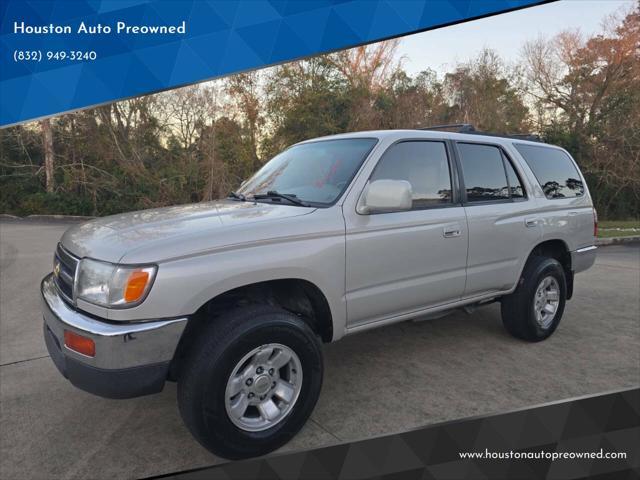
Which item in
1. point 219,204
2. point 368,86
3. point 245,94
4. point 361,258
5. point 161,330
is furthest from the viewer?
point 368,86

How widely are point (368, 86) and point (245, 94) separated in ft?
18.2

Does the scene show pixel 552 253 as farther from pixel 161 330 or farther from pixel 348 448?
pixel 161 330

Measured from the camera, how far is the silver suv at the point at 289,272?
7.38 feet

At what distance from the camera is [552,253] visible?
4.48 m

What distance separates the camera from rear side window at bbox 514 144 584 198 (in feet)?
14.1

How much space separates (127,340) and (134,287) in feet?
0.87

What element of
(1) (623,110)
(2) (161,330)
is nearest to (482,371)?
(2) (161,330)

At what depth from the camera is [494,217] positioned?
3.73 meters

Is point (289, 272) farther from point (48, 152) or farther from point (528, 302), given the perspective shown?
point (48, 152)

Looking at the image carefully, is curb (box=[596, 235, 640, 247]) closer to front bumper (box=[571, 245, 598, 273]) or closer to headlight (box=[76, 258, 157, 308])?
front bumper (box=[571, 245, 598, 273])

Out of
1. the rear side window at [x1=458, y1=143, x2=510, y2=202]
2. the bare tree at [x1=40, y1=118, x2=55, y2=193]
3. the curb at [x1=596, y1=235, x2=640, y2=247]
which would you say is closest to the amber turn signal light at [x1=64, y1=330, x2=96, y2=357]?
the rear side window at [x1=458, y1=143, x2=510, y2=202]

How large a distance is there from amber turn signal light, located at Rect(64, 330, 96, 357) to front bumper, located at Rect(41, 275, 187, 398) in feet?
0.07

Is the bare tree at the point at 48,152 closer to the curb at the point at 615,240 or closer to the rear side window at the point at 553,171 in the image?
the rear side window at the point at 553,171

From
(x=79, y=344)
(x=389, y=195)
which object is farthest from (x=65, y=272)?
(x=389, y=195)
